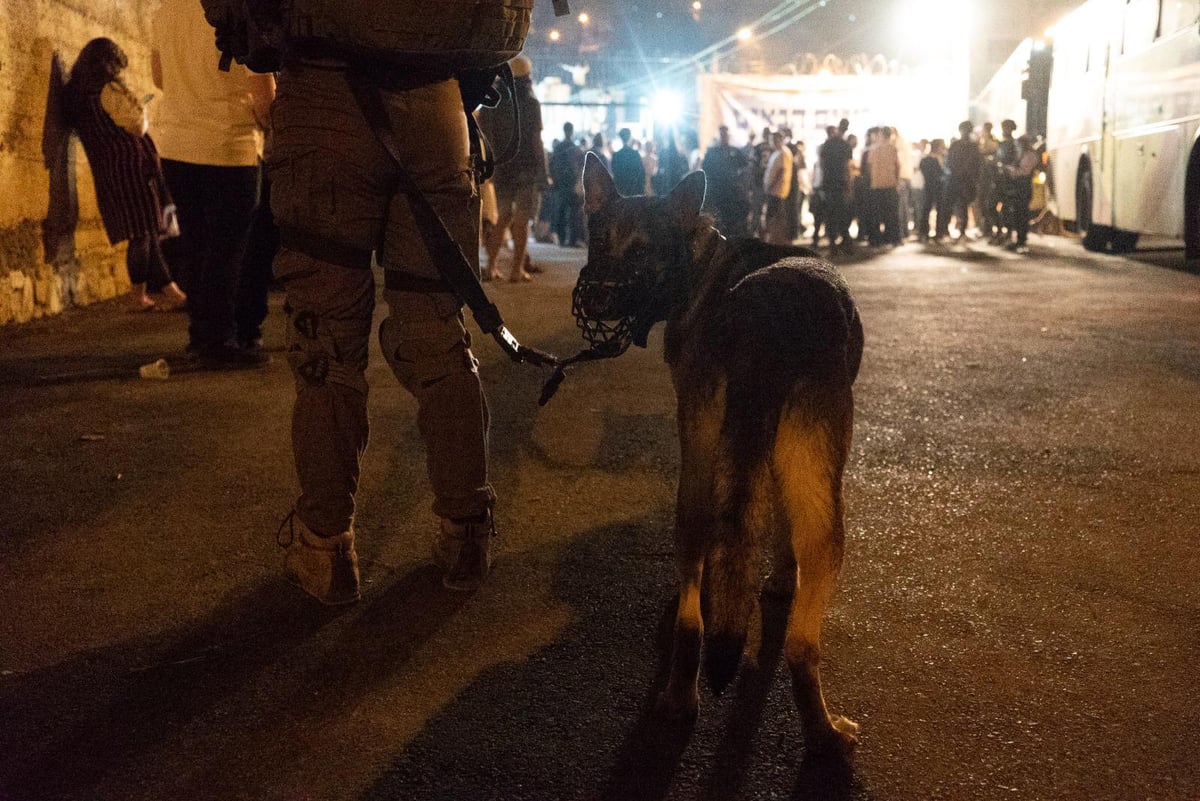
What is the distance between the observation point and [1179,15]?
10953mm

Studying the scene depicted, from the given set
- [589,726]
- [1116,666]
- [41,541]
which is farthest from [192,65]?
[1116,666]

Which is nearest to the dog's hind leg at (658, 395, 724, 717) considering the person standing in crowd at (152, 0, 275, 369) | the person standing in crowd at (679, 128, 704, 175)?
the person standing in crowd at (152, 0, 275, 369)

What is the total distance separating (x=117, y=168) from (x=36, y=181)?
0.56 meters

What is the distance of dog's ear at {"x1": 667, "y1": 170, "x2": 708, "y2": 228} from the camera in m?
2.90

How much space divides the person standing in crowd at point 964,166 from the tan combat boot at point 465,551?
605 inches

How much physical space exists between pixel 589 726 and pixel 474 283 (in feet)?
3.74

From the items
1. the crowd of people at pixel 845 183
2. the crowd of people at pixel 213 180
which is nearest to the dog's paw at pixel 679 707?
the crowd of people at pixel 213 180

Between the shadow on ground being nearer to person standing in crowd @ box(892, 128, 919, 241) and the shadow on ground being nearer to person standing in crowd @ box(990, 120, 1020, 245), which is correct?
person standing in crowd @ box(990, 120, 1020, 245)

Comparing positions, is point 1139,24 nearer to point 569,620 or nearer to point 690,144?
point 690,144

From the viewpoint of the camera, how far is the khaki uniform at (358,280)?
8.21 ft

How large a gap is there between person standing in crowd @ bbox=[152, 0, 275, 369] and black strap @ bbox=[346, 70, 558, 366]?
3.06 metres

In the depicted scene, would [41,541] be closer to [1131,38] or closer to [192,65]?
[192,65]

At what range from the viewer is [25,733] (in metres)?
2.05

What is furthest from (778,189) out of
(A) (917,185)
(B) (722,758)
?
(B) (722,758)
